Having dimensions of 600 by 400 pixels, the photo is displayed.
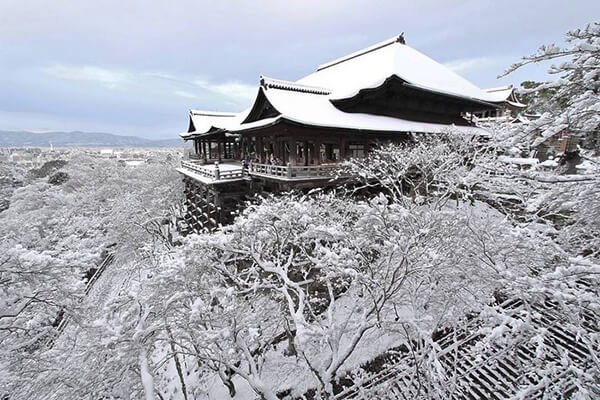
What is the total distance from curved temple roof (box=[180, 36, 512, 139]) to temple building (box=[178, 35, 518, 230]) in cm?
7

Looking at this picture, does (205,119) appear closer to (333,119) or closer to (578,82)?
(333,119)

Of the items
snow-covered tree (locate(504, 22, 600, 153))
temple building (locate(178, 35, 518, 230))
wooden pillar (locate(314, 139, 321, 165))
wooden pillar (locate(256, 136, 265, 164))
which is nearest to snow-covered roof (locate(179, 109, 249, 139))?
temple building (locate(178, 35, 518, 230))

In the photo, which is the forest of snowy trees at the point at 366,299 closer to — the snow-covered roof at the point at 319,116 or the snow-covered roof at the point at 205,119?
the snow-covered roof at the point at 319,116

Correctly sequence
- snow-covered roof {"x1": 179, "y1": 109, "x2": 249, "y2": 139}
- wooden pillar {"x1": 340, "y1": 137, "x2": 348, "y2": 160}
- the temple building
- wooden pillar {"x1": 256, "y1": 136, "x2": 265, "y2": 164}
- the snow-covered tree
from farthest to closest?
snow-covered roof {"x1": 179, "y1": 109, "x2": 249, "y2": 139} < wooden pillar {"x1": 256, "y1": 136, "x2": 265, "y2": 164} < wooden pillar {"x1": 340, "y1": 137, "x2": 348, "y2": 160} < the temple building < the snow-covered tree

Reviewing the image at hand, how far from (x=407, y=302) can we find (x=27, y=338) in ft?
27.2

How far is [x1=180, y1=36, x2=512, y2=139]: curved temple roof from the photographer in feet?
46.5

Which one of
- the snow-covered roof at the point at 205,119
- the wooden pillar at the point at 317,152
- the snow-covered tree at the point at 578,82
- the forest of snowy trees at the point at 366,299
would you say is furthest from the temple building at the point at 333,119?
the snow-covered tree at the point at 578,82

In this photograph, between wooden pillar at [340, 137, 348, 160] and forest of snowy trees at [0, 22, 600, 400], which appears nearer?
forest of snowy trees at [0, 22, 600, 400]

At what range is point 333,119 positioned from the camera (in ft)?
46.0

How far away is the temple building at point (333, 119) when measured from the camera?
1354cm

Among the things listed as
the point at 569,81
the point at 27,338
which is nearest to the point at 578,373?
the point at 569,81

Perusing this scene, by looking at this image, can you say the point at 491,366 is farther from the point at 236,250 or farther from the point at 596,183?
the point at 236,250

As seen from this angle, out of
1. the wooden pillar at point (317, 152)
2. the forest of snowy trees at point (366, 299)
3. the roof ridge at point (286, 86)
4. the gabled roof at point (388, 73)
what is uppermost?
the gabled roof at point (388, 73)

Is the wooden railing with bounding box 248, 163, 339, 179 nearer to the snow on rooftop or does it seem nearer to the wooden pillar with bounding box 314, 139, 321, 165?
the wooden pillar with bounding box 314, 139, 321, 165
